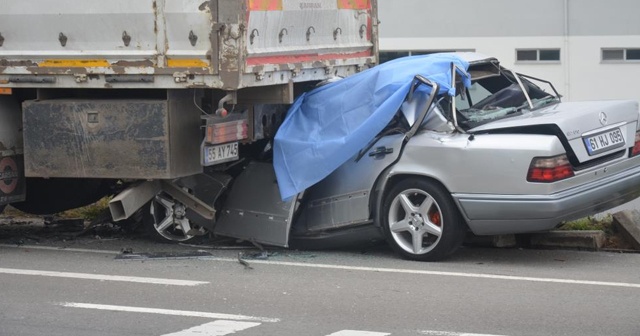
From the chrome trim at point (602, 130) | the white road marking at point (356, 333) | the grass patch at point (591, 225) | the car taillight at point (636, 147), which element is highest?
the chrome trim at point (602, 130)

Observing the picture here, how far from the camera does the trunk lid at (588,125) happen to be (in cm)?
906

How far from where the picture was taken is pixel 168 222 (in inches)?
415

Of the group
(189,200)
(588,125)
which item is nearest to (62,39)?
(189,200)

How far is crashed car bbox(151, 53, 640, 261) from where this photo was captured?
9.01 m

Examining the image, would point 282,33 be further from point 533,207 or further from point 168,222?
point 533,207

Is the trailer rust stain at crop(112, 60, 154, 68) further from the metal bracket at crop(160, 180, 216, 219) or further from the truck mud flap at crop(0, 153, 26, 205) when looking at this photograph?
the truck mud flap at crop(0, 153, 26, 205)

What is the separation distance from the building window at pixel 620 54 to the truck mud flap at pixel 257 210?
16.8 meters

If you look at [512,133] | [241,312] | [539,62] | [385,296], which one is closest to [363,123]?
[512,133]

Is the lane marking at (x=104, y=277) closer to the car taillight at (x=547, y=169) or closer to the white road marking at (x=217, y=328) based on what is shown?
the white road marking at (x=217, y=328)

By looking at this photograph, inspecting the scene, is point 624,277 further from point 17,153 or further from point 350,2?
point 17,153

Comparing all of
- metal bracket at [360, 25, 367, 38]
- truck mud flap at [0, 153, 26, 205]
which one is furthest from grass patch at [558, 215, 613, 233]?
truck mud flap at [0, 153, 26, 205]

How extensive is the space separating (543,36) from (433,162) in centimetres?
1724

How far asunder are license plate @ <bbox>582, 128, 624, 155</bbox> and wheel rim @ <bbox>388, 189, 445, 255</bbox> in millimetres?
1316

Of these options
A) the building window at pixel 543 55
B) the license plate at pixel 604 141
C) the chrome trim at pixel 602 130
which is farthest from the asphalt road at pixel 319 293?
the building window at pixel 543 55
